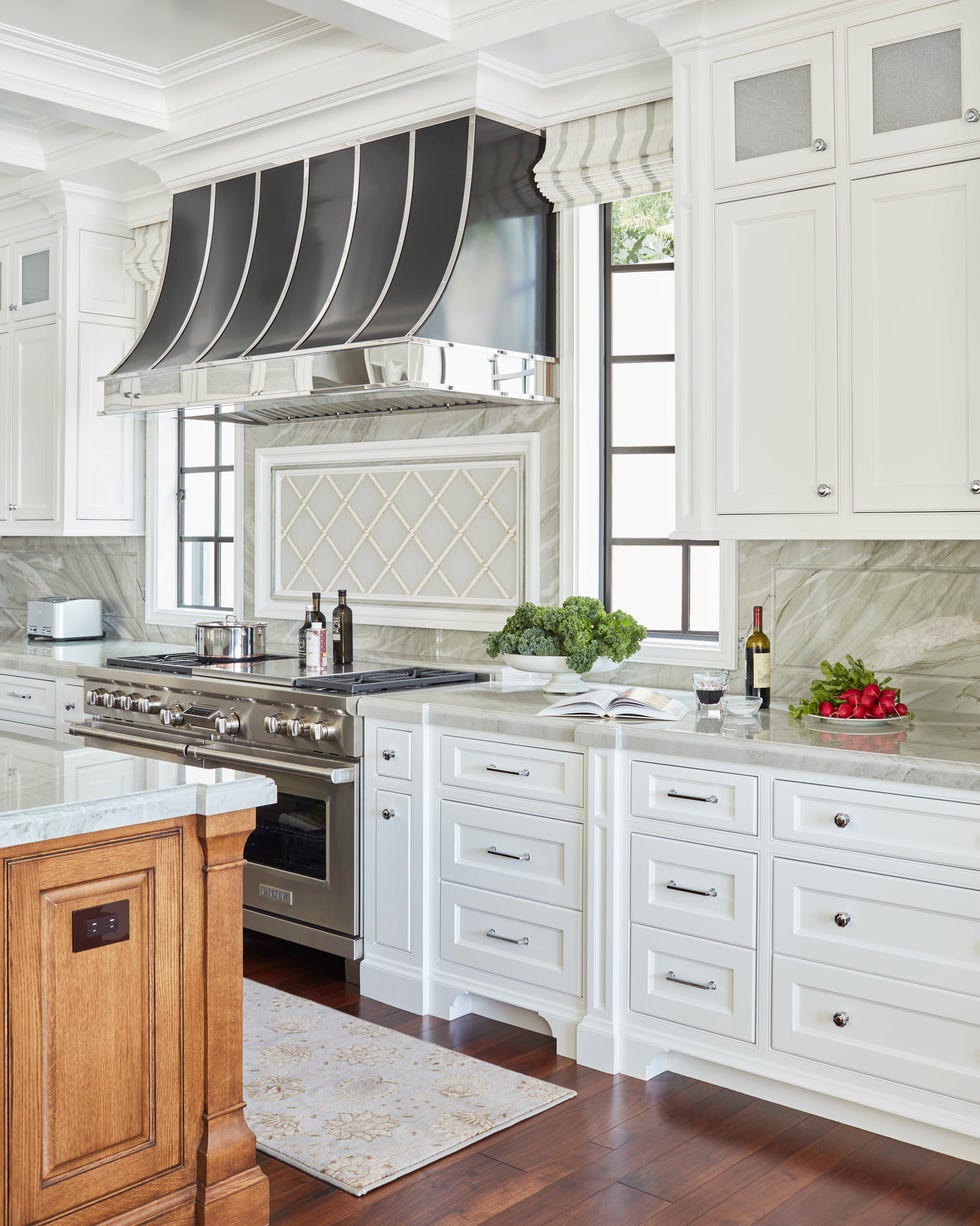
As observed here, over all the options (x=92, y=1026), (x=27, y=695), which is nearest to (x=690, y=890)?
(x=92, y=1026)

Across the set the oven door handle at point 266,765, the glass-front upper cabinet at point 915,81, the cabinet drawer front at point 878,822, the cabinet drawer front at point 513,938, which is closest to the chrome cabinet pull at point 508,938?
the cabinet drawer front at point 513,938

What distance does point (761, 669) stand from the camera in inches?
138

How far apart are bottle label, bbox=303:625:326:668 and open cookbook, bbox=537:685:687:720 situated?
1084 millimetres

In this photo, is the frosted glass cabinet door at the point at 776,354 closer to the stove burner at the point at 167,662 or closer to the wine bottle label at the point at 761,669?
the wine bottle label at the point at 761,669

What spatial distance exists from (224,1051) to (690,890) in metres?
1.23

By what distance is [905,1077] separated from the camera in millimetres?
2779

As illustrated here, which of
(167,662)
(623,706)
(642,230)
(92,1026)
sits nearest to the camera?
(92,1026)

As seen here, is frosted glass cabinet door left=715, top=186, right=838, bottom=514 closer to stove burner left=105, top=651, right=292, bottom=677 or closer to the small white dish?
the small white dish

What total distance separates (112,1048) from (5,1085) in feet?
0.67

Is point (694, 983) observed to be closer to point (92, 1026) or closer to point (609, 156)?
point (92, 1026)

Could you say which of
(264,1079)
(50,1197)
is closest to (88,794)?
(50,1197)

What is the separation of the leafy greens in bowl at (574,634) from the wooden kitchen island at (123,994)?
54.0 inches

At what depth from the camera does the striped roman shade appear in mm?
3932

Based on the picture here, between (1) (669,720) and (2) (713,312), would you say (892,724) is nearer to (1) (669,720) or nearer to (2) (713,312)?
(1) (669,720)
